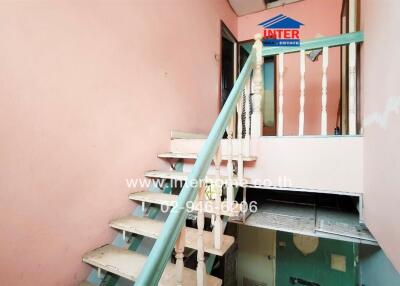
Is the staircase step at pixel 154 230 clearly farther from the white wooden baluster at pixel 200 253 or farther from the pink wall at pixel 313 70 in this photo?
the pink wall at pixel 313 70

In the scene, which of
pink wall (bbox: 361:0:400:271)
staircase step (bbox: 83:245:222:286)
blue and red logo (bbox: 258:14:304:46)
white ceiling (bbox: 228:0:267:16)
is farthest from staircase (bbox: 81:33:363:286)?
white ceiling (bbox: 228:0:267:16)

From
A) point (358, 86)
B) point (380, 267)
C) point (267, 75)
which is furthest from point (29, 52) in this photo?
point (267, 75)

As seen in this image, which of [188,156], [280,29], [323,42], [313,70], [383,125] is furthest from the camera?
[313,70]

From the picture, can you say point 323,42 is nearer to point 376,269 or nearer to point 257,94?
point 257,94

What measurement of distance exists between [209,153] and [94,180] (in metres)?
1.01

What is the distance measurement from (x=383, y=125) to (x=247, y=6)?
3.76 metres

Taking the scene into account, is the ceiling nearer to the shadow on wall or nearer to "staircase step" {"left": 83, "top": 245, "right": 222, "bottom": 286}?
the shadow on wall

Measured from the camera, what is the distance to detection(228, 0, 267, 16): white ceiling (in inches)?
152

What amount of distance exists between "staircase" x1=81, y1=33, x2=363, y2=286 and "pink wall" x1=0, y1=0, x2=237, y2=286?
0.68 feet

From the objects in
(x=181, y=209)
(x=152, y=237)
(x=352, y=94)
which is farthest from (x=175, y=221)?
(x=352, y=94)

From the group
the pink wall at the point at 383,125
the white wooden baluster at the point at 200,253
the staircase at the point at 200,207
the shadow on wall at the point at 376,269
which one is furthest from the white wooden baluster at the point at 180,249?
the shadow on wall at the point at 376,269

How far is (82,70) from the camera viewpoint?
60.3 inches

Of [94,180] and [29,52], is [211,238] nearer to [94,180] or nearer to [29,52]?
[94,180]

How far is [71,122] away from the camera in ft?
4.78
